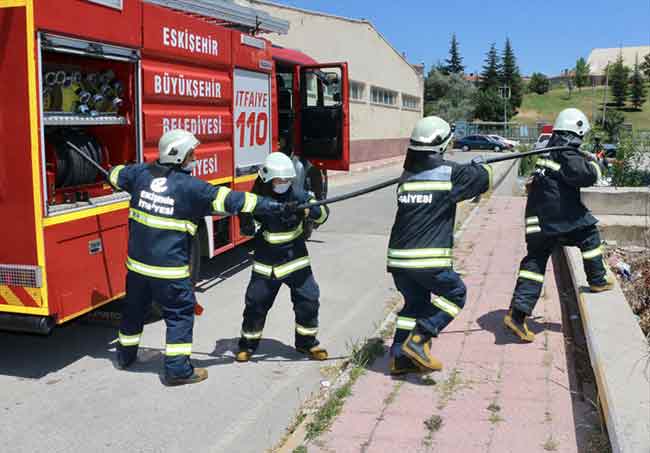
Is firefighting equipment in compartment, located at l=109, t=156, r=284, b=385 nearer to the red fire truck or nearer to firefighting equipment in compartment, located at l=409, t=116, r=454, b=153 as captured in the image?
the red fire truck

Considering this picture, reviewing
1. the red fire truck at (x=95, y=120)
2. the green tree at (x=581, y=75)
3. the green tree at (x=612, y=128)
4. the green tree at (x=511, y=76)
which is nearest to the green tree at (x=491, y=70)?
the green tree at (x=511, y=76)

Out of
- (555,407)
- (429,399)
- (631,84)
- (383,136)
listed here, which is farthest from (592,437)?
(631,84)

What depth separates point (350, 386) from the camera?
4.50 m

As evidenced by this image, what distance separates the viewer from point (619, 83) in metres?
101

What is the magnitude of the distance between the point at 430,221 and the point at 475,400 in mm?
1138

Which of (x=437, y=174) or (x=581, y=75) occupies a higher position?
(x=581, y=75)

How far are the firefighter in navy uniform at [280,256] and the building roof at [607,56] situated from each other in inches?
5497

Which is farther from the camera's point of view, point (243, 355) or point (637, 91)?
point (637, 91)

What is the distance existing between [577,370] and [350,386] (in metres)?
1.62

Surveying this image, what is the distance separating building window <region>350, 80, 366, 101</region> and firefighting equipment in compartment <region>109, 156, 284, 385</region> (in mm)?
26765

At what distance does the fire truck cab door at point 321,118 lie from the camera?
32.9 feet

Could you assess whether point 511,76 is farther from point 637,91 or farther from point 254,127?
point 254,127

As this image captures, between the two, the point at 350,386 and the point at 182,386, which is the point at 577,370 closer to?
the point at 350,386

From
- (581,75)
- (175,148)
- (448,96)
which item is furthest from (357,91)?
(581,75)
